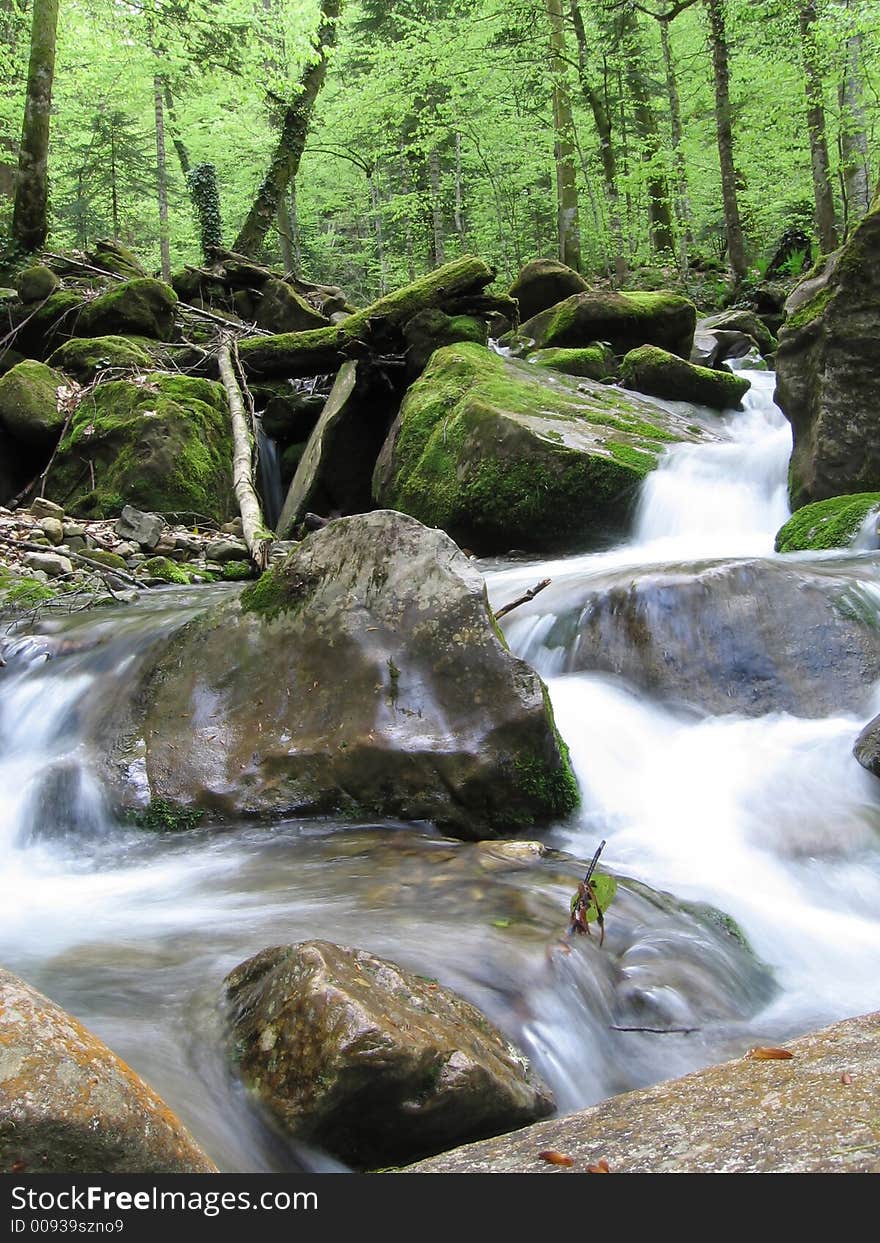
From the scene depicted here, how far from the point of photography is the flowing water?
2.68m

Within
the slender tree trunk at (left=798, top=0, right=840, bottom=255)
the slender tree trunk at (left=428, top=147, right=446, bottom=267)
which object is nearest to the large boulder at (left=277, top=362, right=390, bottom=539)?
the slender tree trunk at (left=798, top=0, right=840, bottom=255)

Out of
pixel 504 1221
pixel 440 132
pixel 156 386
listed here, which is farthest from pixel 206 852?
pixel 440 132

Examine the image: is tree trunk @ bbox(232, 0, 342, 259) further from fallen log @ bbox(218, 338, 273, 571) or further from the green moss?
Result: the green moss

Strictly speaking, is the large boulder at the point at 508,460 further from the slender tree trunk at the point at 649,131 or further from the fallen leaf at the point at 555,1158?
the slender tree trunk at the point at 649,131

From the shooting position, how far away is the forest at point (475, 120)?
47.1 feet

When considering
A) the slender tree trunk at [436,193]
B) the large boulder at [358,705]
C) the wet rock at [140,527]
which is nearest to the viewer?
the large boulder at [358,705]

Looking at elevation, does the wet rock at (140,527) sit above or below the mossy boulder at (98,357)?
below

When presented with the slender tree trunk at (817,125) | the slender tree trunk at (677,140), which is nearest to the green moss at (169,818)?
the slender tree trunk at (817,125)

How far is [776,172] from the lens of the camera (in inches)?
852

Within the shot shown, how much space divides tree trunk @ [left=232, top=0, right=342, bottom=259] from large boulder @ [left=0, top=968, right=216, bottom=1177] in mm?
17726

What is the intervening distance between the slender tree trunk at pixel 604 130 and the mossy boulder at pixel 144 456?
35.3 feet

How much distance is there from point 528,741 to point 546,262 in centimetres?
1234

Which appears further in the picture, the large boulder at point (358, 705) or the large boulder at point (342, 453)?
the large boulder at point (342, 453)

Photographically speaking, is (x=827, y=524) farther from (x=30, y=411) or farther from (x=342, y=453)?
(x=30, y=411)
